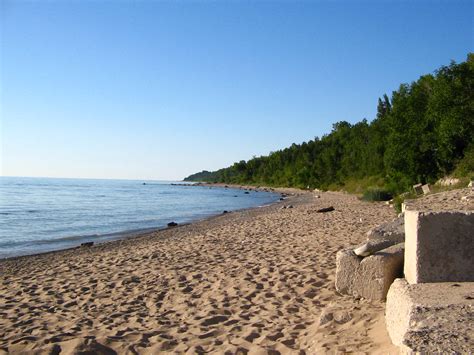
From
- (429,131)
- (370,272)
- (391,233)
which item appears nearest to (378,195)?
(429,131)

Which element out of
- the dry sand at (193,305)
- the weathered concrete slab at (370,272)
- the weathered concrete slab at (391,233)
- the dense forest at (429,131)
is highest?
the dense forest at (429,131)

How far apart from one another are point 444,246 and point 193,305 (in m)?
3.80

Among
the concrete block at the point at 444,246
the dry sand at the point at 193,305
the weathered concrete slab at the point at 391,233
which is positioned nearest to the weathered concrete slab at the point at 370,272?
the dry sand at the point at 193,305

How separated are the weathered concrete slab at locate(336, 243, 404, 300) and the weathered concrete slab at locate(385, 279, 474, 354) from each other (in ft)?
2.74

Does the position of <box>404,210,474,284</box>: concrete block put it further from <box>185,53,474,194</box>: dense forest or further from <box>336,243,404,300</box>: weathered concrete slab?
<box>185,53,474,194</box>: dense forest

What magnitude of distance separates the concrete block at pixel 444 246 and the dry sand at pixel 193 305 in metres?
0.87

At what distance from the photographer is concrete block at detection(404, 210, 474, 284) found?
14.8ft

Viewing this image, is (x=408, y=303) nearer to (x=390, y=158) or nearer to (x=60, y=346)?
(x=60, y=346)

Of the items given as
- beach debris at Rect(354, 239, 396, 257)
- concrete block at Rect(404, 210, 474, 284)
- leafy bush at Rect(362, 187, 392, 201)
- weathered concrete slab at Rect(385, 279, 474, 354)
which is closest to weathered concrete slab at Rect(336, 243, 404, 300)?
beach debris at Rect(354, 239, 396, 257)

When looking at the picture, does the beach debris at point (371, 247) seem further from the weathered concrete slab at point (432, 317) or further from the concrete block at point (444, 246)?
the concrete block at point (444, 246)

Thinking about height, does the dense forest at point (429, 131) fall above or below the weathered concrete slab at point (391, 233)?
above

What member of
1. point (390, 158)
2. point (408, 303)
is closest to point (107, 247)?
point (408, 303)

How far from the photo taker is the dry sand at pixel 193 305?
500cm

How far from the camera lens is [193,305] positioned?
21.9 ft
